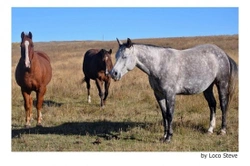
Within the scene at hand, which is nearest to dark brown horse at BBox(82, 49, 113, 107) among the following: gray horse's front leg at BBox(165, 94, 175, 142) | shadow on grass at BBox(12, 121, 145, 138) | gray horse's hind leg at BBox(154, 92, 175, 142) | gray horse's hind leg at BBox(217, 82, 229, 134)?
shadow on grass at BBox(12, 121, 145, 138)

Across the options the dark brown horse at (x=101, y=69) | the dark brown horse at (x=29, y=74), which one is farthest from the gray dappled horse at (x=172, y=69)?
the dark brown horse at (x=101, y=69)

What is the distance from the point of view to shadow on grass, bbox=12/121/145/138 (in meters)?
7.85

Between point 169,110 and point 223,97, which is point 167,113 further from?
point 223,97

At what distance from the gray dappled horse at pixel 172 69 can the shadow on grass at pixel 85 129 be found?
5.10 feet

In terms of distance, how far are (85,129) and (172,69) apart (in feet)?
9.88

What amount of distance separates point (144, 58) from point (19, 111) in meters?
5.63

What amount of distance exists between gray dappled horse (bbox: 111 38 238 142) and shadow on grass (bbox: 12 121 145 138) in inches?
61.2

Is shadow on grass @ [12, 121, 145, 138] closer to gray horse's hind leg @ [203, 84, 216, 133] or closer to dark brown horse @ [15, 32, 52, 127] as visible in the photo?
dark brown horse @ [15, 32, 52, 127]

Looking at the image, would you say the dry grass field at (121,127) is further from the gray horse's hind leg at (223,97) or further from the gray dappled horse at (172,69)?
the gray dappled horse at (172,69)

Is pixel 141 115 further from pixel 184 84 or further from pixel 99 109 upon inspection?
pixel 184 84

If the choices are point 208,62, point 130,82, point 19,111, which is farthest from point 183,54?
point 130,82

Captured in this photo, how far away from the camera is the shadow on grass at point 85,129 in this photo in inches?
309

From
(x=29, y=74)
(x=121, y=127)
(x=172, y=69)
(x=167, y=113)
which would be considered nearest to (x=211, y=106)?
(x=167, y=113)
